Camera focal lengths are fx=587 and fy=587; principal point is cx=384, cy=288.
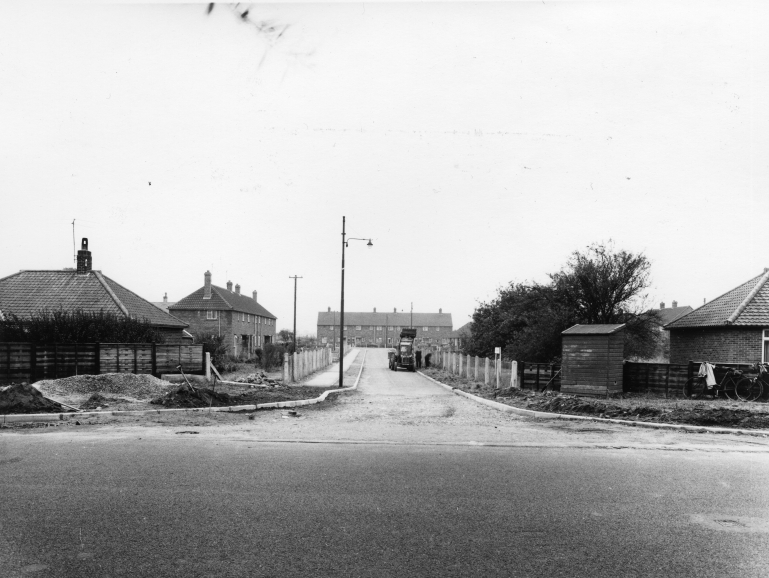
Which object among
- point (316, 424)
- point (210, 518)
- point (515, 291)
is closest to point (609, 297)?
point (515, 291)

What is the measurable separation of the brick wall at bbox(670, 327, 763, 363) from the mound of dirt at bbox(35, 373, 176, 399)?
21010 millimetres

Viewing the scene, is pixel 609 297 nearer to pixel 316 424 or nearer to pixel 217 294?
pixel 316 424

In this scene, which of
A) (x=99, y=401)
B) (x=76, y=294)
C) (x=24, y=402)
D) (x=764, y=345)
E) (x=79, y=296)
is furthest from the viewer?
(x=76, y=294)

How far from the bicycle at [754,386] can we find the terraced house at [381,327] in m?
107

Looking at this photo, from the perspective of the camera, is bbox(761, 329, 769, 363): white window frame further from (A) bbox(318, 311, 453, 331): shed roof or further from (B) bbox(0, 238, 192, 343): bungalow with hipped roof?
(A) bbox(318, 311, 453, 331): shed roof

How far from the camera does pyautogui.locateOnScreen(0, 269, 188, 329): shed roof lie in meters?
29.5

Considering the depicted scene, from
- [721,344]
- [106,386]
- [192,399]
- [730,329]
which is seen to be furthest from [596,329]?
[106,386]

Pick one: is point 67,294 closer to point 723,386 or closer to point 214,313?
point 214,313

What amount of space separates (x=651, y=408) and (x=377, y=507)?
11017 mm

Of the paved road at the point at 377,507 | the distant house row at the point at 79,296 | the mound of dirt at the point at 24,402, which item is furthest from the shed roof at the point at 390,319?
the paved road at the point at 377,507

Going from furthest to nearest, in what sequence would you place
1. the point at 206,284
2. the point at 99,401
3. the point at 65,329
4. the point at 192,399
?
the point at 206,284 → the point at 65,329 → the point at 192,399 → the point at 99,401

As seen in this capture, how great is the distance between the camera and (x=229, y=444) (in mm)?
9617

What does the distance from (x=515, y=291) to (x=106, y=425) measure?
35421mm

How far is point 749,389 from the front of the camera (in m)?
18.8
